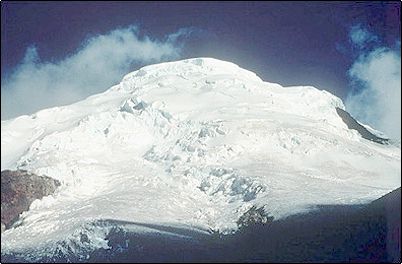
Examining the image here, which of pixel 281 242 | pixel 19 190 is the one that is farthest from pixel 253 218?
pixel 19 190

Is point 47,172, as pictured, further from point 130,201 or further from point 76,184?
point 130,201

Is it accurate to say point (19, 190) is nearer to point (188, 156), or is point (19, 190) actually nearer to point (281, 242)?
point (188, 156)

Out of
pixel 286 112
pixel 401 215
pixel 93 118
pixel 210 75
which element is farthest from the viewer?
pixel 210 75

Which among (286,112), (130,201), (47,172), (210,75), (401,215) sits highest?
(210,75)

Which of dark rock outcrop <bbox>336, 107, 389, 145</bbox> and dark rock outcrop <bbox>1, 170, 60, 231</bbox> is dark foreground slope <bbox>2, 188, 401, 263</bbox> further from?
dark rock outcrop <bbox>336, 107, 389, 145</bbox>

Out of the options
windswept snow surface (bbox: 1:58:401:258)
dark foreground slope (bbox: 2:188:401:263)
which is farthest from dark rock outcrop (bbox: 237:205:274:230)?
dark foreground slope (bbox: 2:188:401:263)

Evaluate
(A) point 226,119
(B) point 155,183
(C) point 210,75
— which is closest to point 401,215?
(B) point 155,183

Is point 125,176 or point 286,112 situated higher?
point 286,112
